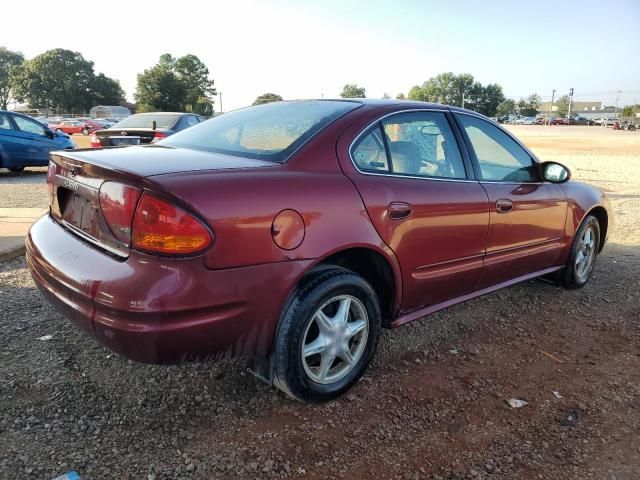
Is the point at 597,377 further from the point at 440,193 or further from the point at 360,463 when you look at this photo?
the point at 360,463

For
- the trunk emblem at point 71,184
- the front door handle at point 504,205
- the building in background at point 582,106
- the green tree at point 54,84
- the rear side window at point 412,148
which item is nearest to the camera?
the trunk emblem at point 71,184

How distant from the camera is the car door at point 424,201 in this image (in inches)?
108

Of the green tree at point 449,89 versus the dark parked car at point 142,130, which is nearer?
the dark parked car at point 142,130

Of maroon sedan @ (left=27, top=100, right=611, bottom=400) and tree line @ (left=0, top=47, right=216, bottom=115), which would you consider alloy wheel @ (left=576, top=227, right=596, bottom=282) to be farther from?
tree line @ (left=0, top=47, right=216, bottom=115)

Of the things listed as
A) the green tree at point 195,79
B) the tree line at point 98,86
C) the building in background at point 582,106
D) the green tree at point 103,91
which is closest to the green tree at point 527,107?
the tree line at point 98,86

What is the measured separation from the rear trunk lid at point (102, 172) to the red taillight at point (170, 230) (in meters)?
0.11

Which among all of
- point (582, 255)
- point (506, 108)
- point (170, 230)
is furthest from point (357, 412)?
point (506, 108)

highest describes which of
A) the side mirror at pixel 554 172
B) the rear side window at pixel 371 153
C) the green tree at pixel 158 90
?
the green tree at pixel 158 90

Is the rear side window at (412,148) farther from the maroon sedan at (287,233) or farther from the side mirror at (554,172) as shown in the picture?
the side mirror at (554,172)

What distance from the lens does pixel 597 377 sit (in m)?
3.07

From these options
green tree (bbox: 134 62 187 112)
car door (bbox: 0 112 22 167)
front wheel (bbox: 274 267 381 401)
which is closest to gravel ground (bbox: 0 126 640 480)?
front wheel (bbox: 274 267 381 401)

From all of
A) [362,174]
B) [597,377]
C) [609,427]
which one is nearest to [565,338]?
[597,377]

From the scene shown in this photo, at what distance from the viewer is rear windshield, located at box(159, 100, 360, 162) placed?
106 inches

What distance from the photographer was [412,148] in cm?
310
